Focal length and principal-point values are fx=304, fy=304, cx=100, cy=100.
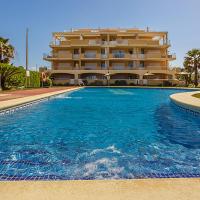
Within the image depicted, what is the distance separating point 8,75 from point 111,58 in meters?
30.2

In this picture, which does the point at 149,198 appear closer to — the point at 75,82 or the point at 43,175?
the point at 43,175

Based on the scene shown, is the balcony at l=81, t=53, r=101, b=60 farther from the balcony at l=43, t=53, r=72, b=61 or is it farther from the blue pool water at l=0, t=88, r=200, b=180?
the blue pool water at l=0, t=88, r=200, b=180

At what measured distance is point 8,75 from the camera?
31219mm

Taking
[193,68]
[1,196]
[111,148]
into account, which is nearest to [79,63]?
[193,68]

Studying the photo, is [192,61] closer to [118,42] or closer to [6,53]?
[118,42]

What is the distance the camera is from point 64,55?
5981cm

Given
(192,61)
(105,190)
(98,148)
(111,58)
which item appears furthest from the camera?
(111,58)

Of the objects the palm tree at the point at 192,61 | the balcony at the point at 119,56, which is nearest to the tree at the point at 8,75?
the balcony at the point at 119,56

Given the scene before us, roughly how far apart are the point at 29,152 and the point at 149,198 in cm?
406

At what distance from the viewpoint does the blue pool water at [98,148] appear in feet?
17.6

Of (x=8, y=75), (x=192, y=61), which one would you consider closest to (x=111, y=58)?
(x=192, y=61)

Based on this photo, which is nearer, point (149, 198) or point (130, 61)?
point (149, 198)

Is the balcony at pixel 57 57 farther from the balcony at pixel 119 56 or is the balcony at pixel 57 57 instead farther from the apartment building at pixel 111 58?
the balcony at pixel 119 56

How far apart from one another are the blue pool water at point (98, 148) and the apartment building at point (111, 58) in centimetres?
4667
